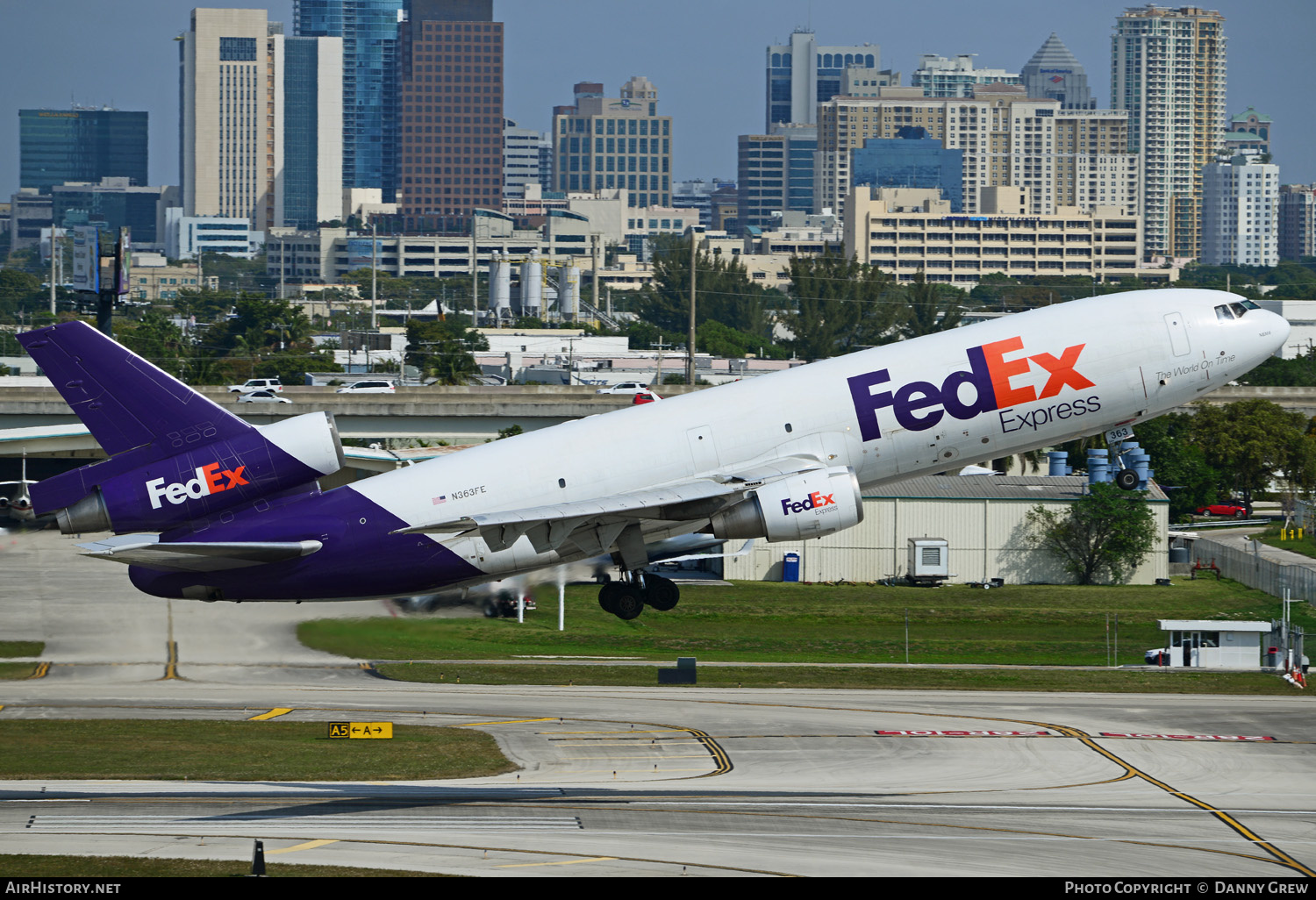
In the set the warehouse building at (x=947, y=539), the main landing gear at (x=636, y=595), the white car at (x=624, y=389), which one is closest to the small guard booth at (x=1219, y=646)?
the warehouse building at (x=947, y=539)

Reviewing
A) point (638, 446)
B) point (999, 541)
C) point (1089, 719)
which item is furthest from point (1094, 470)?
point (638, 446)

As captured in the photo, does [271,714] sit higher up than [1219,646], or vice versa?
[1219,646]

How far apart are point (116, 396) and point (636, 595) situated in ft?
52.8

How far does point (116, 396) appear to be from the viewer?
46594mm

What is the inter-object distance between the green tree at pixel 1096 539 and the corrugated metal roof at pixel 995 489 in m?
1.82

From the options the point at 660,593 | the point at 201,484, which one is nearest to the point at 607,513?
the point at 660,593

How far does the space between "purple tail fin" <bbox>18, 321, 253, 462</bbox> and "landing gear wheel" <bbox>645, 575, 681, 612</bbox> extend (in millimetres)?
12969

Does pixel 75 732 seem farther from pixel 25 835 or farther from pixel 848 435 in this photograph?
pixel 848 435

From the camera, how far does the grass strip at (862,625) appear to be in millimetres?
94625

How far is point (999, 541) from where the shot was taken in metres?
119

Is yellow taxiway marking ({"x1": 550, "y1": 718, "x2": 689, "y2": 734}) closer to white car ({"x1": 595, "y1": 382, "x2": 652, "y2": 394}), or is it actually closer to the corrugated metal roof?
the corrugated metal roof

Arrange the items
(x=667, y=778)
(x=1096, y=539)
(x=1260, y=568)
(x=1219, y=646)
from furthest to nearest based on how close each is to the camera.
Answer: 1. (x=1096, y=539)
2. (x=1260, y=568)
3. (x=1219, y=646)
4. (x=667, y=778)

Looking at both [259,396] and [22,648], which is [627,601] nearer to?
[22,648]

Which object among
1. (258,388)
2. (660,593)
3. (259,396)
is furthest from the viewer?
(258,388)
